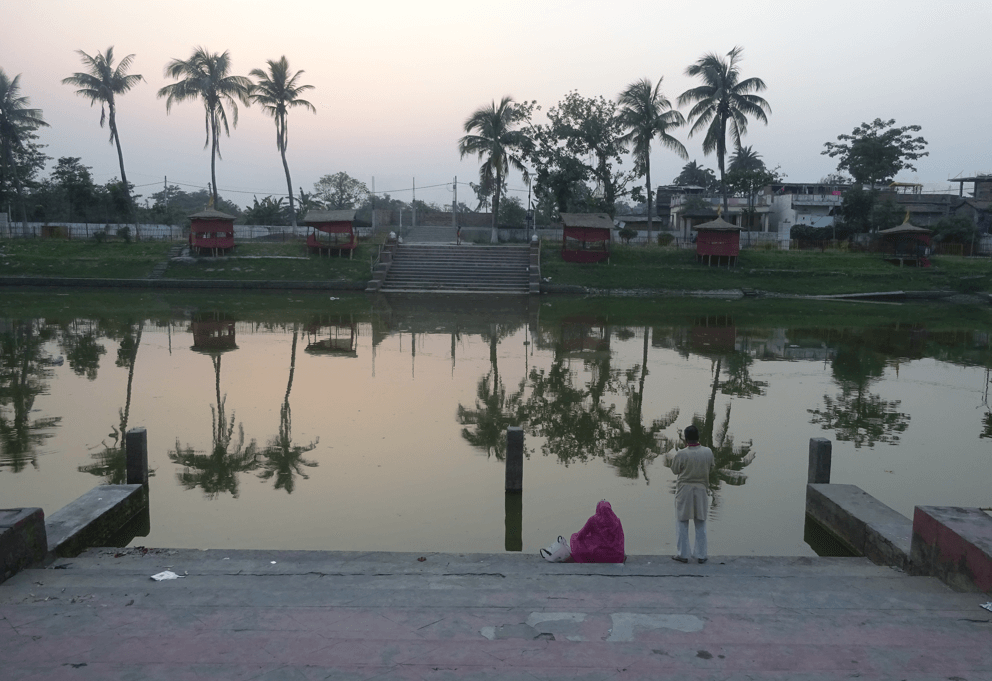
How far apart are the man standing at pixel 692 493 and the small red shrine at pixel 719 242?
35.0 m

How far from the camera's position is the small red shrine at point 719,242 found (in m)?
39.6

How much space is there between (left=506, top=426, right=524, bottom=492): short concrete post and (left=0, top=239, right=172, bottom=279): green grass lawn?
33.0 meters

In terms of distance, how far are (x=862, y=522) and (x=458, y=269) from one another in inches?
1260

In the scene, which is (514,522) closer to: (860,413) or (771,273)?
(860,413)

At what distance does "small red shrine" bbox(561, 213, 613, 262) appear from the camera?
39.9 meters

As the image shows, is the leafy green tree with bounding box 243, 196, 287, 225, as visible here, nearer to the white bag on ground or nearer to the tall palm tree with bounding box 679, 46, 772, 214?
the tall palm tree with bounding box 679, 46, 772, 214

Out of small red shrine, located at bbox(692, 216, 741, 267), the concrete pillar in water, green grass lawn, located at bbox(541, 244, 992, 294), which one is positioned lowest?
the concrete pillar in water

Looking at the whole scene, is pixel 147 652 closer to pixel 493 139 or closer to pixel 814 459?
pixel 814 459

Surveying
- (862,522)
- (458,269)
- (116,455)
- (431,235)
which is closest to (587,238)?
(458,269)

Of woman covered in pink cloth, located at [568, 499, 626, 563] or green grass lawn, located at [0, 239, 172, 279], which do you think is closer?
woman covered in pink cloth, located at [568, 499, 626, 563]

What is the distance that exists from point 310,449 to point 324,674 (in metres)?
6.28

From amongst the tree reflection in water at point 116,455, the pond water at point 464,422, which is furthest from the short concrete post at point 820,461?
the tree reflection in water at point 116,455

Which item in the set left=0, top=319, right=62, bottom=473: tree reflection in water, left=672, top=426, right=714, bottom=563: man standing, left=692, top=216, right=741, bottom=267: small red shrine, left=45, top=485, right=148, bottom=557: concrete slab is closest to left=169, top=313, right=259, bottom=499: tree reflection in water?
left=45, top=485, right=148, bottom=557: concrete slab

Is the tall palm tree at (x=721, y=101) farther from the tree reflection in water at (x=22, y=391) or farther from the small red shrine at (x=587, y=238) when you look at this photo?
the tree reflection in water at (x=22, y=391)
